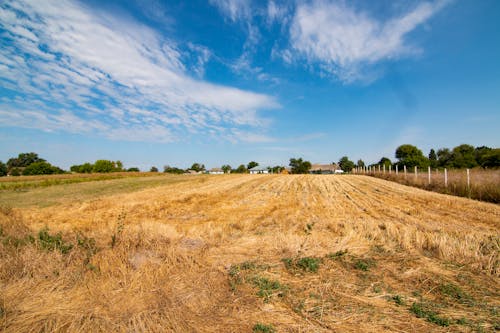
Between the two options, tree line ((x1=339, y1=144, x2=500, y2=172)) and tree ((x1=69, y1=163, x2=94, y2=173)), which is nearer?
tree line ((x1=339, y1=144, x2=500, y2=172))

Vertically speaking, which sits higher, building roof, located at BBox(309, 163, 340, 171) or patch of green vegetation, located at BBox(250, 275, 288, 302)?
building roof, located at BBox(309, 163, 340, 171)

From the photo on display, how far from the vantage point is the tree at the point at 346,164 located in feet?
398

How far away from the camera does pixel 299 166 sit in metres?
110

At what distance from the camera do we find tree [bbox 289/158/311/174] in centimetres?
10912

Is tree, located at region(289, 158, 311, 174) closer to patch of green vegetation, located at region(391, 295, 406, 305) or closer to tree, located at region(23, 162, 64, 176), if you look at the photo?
tree, located at region(23, 162, 64, 176)

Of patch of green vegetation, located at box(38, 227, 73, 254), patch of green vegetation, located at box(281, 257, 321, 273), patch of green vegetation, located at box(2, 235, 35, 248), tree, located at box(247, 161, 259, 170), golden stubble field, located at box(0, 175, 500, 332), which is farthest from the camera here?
tree, located at box(247, 161, 259, 170)

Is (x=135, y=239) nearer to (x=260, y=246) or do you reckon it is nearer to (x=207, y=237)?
(x=207, y=237)

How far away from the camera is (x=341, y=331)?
2.51m

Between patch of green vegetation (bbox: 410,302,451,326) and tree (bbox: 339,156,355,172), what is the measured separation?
414 ft

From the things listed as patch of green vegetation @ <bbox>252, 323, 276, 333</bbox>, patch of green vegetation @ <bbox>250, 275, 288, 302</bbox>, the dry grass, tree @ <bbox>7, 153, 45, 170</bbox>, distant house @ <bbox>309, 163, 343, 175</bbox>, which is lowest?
patch of green vegetation @ <bbox>252, 323, 276, 333</bbox>

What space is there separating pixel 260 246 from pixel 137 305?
272 cm

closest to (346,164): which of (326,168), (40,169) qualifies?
(326,168)

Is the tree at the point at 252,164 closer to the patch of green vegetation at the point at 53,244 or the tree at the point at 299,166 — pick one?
the tree at the point at 299,166

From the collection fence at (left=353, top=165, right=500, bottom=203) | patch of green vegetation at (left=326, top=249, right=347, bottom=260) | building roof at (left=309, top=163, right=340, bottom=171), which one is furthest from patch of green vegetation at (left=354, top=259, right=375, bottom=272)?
building roof at (left=309, top=163, right=340, bottom=171)
